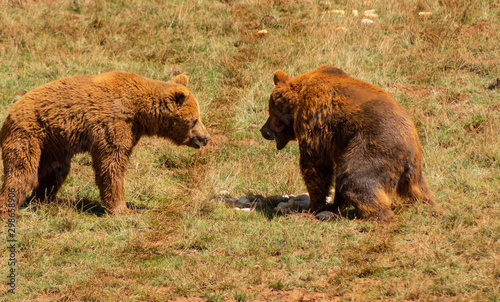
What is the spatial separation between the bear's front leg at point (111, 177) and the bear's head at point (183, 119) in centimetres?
85

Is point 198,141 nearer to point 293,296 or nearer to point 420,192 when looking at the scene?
point 420,192

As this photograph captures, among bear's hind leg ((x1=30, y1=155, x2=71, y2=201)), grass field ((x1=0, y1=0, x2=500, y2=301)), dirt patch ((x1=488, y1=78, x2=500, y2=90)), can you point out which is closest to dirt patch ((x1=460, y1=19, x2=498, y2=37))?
grass field ((x1=0, y1=0, x2=500, y2=301))

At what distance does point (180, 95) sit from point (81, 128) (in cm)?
133

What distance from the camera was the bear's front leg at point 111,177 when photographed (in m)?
7.13

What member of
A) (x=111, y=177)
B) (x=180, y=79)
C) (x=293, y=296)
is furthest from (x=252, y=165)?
(x=293, y=296)

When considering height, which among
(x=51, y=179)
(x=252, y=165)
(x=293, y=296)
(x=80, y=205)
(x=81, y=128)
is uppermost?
(x=81, y=128)

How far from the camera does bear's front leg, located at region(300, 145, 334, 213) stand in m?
7.21

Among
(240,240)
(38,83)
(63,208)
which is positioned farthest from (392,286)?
(38,83)

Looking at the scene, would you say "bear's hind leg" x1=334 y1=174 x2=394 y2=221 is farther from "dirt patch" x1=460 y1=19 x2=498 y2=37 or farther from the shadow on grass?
"dirt patch" x1=460 y1=19 x2=498 y2=37

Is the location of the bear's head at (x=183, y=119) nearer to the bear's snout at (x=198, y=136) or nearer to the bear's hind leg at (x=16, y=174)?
the bear's snout at (x=198, y=136)

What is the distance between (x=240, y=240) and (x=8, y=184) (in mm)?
2821

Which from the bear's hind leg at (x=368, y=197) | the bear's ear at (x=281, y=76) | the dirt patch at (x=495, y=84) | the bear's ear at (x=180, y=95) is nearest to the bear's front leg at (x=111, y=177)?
the bear's ear at (x=180, y=95)

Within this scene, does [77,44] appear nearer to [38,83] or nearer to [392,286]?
[38,83]

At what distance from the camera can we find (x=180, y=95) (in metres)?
7.58
